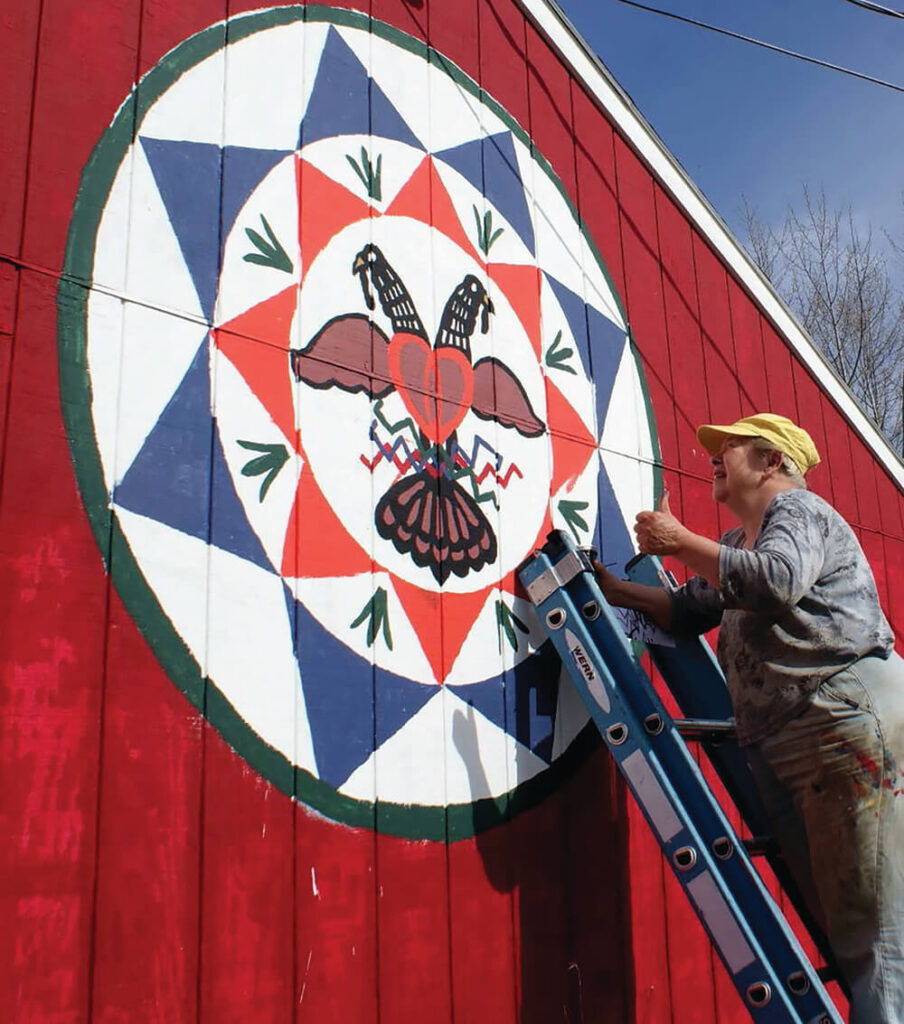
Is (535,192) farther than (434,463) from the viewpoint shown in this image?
Yes

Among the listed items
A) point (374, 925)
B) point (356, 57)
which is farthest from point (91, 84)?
point (374, 925)

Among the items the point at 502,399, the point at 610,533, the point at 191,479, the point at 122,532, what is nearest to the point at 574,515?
the point at 610,533

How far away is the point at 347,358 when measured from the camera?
268 cm

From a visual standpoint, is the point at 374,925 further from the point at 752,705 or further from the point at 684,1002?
the point at 684,1002

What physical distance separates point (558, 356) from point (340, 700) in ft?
4.43

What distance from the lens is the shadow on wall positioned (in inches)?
107

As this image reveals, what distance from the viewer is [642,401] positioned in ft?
11.9

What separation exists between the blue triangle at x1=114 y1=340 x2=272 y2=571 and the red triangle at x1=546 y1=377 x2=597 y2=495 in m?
1.11

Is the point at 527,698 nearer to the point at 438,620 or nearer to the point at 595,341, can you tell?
the point at 438,620

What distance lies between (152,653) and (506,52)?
90.0 inches

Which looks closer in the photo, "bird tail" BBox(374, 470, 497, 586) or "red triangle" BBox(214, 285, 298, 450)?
"red triangle" BBox(214, 285, 298, 450)

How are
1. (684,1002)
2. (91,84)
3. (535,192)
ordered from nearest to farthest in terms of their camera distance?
(91,84)
(684,1002)
(535,192)

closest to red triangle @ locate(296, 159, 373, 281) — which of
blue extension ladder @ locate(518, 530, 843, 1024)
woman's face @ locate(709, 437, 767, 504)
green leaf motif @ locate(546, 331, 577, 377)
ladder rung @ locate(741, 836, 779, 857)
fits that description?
green leaf motif @ locate(546, 331, 577, 377)

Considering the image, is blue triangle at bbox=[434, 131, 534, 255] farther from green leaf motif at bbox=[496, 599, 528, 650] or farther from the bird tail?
green leaf motif at bbox=[496, 599, 528, 650]
